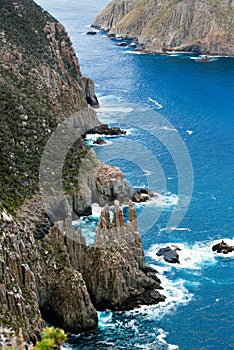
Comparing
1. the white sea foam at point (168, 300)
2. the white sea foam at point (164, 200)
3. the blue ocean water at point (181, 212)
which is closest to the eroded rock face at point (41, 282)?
the blue ocean water at point (181, 212)

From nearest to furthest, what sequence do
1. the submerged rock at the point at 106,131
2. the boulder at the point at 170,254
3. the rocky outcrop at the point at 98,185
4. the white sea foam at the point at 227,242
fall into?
the boulder at the point at 170,254
the white sea foam at the point at 227,242
the rocky outcrop at the point at 98,185
the submerged rock at the point at 106,131

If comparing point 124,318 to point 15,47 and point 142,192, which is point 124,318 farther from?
point 15,47

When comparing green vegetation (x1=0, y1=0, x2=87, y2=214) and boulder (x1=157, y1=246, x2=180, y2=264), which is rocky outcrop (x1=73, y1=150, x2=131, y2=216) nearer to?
green vegetation (x1=0, y1=0, x2=87, y2=214)

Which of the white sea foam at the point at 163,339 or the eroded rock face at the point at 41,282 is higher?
the eroded rock face at the point at 41,282

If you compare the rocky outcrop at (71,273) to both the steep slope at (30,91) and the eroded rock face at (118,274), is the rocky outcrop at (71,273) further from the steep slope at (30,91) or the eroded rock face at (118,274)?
the steep slope at (30,91)

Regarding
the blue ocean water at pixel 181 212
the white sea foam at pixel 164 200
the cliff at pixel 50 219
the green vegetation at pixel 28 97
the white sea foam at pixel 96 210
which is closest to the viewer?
the cliff at pixel 50 219

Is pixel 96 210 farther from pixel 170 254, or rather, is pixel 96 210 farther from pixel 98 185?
pixel 170 254

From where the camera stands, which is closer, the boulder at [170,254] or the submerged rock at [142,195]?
the boulder at [170,254]

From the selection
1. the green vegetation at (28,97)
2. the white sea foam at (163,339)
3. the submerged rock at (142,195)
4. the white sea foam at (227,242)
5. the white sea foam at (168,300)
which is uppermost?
the green vegetation at (28,97)
